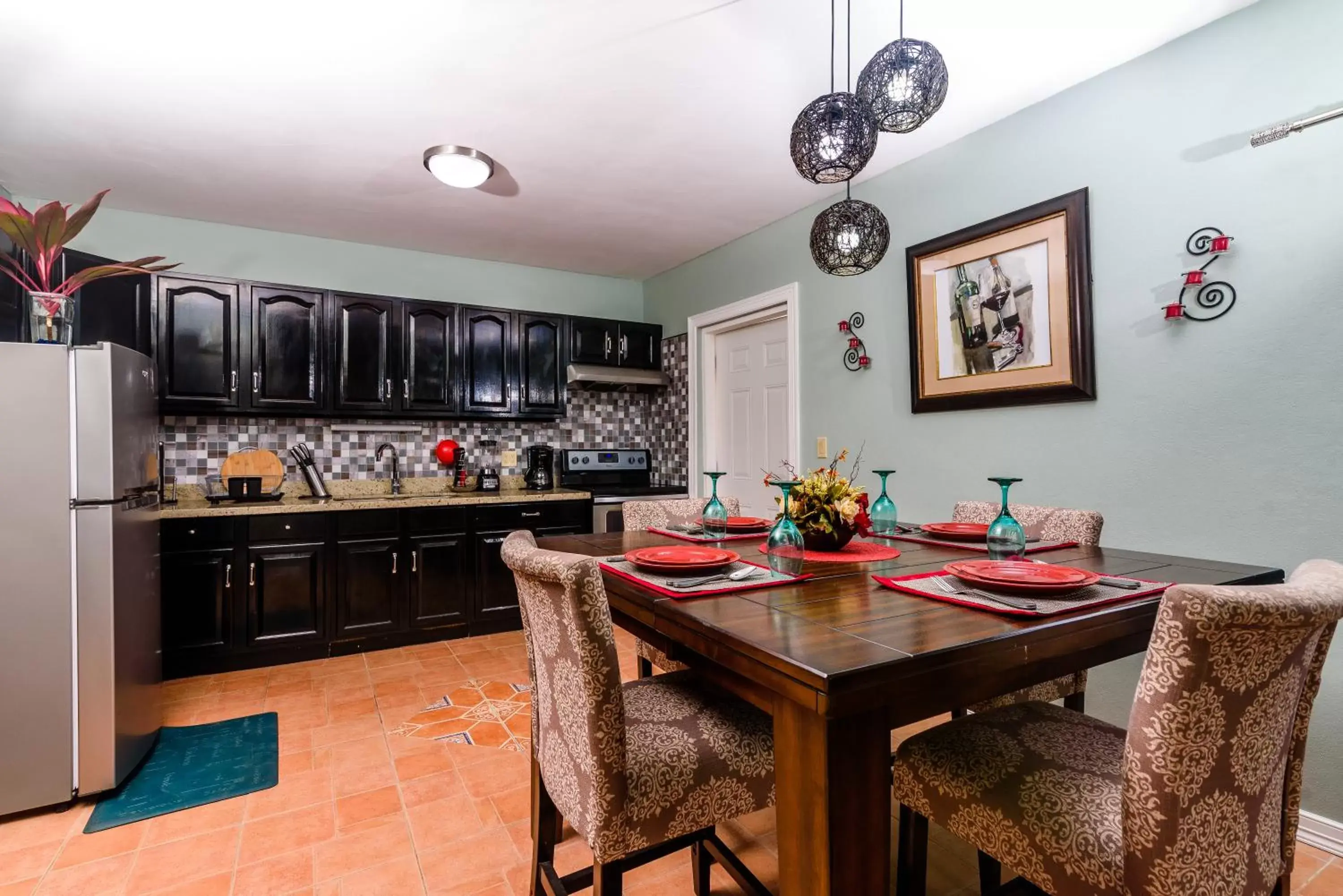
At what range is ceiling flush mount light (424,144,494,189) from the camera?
9.11 ft

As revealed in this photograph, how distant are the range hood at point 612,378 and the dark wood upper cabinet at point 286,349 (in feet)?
5.13

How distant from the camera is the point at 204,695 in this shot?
292 cm

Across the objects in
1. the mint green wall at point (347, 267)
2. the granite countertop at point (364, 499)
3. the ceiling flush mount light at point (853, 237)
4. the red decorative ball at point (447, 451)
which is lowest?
the granite countertop at point (364, 499)

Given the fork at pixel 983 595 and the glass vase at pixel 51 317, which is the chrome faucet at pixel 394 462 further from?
the fork at pixel 983 595

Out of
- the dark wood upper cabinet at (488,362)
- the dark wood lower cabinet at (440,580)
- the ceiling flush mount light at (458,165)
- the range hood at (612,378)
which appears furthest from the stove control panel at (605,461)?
the ceiling flush mount light at (458,165)

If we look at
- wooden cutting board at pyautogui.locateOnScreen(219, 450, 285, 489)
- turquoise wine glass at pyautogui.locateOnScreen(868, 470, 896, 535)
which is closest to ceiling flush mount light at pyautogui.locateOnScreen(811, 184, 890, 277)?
turquoise wine glass at pyautogui.locateOnScreen(868, 470, 896, 535)

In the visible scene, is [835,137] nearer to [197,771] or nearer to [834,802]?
[834,802]

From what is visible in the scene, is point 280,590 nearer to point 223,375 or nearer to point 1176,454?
point 223,375

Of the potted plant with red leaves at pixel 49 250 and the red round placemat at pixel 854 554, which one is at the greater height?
the potted plant with red leaves at pixel 49 250

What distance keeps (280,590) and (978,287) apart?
12.2 feet

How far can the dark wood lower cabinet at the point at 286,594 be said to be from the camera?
3.26m

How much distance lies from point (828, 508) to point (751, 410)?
7.85 ft

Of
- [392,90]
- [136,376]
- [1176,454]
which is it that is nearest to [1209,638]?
[1176,454]

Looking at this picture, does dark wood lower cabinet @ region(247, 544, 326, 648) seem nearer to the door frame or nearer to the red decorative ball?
the red decorative ball
